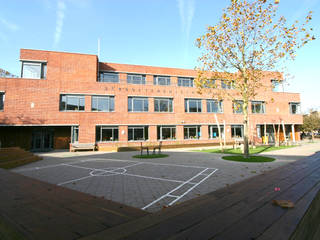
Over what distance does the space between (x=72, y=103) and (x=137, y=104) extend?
8.22m

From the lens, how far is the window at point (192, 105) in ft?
85.6

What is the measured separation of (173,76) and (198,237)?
29.7 m

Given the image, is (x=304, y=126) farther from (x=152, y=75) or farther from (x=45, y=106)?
(x=45, y=106)

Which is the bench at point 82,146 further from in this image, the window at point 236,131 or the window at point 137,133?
the window at point 236,131

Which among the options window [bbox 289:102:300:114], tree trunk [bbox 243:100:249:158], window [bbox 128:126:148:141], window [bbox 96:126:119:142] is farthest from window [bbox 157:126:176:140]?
window [bbox 289:102:300:114]

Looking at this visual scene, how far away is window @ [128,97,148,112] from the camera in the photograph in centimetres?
2362

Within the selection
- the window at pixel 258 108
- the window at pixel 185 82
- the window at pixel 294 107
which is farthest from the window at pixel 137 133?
the window at pixel 294 107

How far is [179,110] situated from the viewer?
82.7 ft

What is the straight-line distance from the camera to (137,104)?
78.4 ft

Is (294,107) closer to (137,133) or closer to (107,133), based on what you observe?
(137,133)

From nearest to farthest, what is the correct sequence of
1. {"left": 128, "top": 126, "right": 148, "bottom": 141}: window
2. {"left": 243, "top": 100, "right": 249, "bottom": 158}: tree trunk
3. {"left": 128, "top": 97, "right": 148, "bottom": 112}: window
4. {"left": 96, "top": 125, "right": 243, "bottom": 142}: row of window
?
{"left": 243, "top": 100, "right": 249, "bottom": 158}: tree trunk
{"left": 96, "top": 125, "right": 243, "bottom": 142}: row of window
{"left": 128, "top": 126, "right": 148, "bottom": 141}: window
{"left": 128, "top": 97, "right": 148, "bottom": 112}: window

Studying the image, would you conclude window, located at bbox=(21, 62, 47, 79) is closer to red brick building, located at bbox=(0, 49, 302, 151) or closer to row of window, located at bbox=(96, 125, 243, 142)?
red brick building, located at bbox=(0, 49, 302, 151)

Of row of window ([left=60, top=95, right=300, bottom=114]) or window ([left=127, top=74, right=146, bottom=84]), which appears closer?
row of window ([left=60, top=95, right=300, bottom=114])

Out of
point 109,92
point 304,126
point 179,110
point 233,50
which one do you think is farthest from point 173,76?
point 304,126
